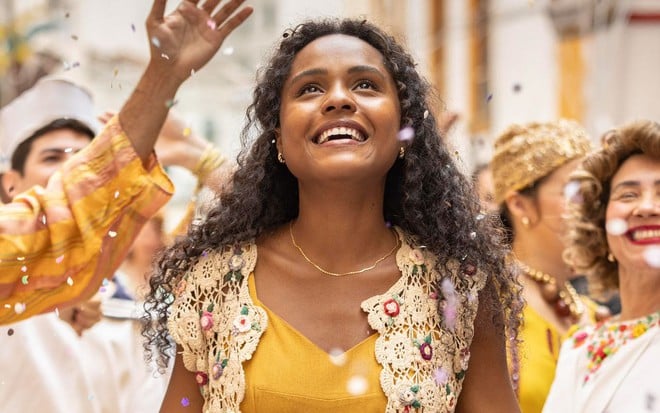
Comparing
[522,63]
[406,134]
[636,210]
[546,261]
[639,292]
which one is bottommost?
[522,63]

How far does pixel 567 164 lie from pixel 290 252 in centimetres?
188

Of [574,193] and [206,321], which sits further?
[574,193]

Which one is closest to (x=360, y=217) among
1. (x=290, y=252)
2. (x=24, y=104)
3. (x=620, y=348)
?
(x=290, y=252)

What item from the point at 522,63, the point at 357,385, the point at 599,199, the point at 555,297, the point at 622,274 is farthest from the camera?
the point at 522,63

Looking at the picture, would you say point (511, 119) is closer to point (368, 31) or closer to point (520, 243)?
point (520, 243)

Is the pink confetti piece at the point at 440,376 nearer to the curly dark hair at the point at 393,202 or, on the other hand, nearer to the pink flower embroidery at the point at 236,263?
the curly dark hair at the point at 393,202

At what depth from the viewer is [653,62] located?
9391 mm

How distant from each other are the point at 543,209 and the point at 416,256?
1677 millimetres

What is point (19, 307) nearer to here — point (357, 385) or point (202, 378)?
point (202, 378)

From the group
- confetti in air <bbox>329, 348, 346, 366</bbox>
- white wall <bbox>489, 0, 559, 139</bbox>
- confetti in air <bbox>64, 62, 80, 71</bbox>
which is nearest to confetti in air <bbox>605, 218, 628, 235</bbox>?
confetti in air <bbox>329, 348, 346, 366</bbox>

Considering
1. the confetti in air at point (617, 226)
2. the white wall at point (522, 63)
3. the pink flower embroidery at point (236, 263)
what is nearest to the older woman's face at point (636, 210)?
the confetti in air at point (617, 226)

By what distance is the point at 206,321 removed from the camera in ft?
8.32

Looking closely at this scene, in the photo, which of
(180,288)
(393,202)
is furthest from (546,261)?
(180,288)

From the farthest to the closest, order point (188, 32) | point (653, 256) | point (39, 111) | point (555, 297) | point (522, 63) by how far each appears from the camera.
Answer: point (522, 63)
point (555, 297)
point (39, 111)
point (653, 256)
point (188, 32)
